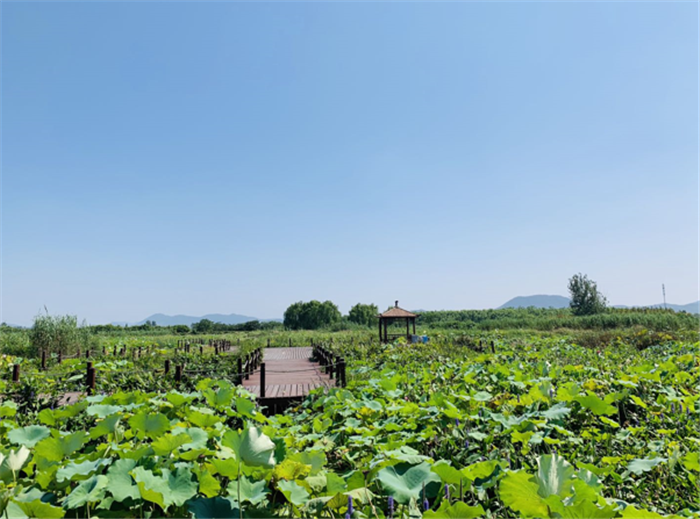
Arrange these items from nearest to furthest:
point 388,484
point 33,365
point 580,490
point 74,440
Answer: point 580,490 → point 388,484 → point 74,440 → point 33,365

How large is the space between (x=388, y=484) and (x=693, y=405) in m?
3.09

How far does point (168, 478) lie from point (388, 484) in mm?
839

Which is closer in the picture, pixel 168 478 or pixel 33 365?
pixel 168 478

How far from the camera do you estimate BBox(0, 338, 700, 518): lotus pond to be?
1439 mm

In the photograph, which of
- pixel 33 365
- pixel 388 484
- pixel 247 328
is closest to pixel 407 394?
pixel 388 484

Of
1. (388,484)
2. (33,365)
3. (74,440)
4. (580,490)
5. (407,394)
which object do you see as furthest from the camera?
(33,365)

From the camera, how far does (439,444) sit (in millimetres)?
2701

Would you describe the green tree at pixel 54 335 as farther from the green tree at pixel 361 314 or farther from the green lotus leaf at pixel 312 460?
the green tree at pixel 361 314

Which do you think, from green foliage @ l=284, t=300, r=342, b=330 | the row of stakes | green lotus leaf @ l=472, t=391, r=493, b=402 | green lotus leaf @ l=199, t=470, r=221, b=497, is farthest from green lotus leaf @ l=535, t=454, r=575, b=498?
green foliage @ l=284, t=300, r=342, b=330

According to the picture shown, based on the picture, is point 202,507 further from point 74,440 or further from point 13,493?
point 74,440

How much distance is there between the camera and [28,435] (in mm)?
2264

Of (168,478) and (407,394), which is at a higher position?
(168,478)

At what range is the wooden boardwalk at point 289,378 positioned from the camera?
23.8ft

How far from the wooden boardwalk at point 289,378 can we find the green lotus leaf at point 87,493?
3.63 metres
